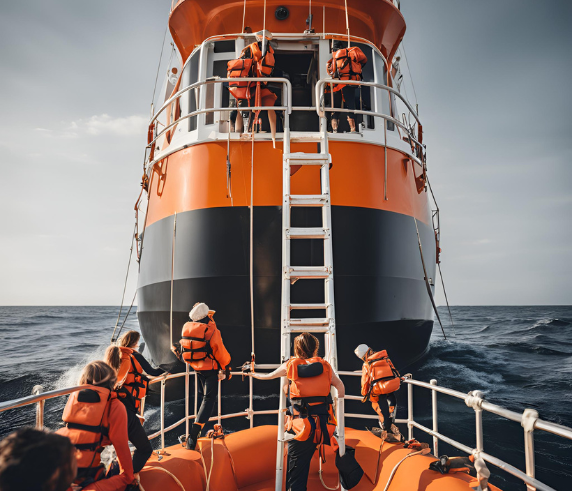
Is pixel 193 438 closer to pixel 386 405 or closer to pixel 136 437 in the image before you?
pixel 136 437

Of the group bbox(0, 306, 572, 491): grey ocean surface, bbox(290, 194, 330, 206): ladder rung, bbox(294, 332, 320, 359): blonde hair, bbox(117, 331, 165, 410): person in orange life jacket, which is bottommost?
bbox(0, 306, 572, 491): grey ocean surface

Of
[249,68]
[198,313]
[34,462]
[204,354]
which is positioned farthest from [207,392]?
[249,68]

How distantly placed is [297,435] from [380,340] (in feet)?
11.5

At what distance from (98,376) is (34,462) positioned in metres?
1.10

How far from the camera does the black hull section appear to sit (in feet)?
19.2

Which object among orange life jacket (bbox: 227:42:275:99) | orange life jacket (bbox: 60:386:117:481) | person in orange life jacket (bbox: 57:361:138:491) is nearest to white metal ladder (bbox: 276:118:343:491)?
orange life jacket (bbox: 227:42:275:99)

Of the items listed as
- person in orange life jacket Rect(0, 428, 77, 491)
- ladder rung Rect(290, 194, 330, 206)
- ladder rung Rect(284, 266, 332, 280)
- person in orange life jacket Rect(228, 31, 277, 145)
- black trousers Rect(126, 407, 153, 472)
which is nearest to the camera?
person in orange life jacket Rect(0, 428, 77, 491)

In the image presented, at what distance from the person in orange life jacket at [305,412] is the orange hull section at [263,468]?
0.74 meters

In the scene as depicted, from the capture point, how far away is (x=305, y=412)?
300cm

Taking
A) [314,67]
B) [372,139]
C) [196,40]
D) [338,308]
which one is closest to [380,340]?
[338,308]

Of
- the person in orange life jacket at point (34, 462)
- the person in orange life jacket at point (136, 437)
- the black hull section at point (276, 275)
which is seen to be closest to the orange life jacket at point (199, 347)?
the person in orange life jacket at point (136, 437)

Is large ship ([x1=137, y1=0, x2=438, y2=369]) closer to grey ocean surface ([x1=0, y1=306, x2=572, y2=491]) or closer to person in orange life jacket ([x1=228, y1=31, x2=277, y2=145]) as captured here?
person in orange life jacket ([x1=228, y1=31, x2=277, y2=145])

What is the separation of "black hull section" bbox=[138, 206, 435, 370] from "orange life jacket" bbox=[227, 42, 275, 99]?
6.19 ft

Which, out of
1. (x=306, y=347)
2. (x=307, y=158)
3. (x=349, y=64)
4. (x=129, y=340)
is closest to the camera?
(x=306, y=347)
